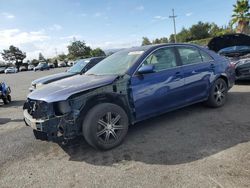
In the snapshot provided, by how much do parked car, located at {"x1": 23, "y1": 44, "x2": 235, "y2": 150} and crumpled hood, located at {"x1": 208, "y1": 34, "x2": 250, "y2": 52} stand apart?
567 centimetres

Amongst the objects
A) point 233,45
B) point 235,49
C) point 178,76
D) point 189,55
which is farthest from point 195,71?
point 233,45

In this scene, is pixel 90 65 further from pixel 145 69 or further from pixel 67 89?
pixel 67 89

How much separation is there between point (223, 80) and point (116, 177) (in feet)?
13.1

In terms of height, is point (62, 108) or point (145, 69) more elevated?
point (145, 69)

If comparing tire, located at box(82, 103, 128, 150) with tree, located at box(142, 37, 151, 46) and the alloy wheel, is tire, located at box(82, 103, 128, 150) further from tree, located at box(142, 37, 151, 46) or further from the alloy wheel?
tree, located at box(142, 37, 151, 46)

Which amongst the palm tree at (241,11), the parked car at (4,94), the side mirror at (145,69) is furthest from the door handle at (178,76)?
the palm tree at (241,11)

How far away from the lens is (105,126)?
3.92 meters

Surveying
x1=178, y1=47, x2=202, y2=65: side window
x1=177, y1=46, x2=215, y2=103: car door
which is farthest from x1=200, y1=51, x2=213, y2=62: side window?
x1=178, y1=47, x2=202, y2=65: side window

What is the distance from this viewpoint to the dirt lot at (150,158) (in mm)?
2994

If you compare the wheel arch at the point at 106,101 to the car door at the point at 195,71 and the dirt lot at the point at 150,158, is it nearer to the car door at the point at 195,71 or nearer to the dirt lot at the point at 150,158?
the dirt lot at the point at 150,158

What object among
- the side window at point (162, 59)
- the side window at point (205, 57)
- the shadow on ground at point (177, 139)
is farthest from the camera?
the side window at point (205, 57)

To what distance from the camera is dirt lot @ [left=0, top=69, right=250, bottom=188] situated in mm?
2994

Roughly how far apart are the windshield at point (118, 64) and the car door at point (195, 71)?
1.07 m

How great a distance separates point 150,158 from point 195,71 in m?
2.45
